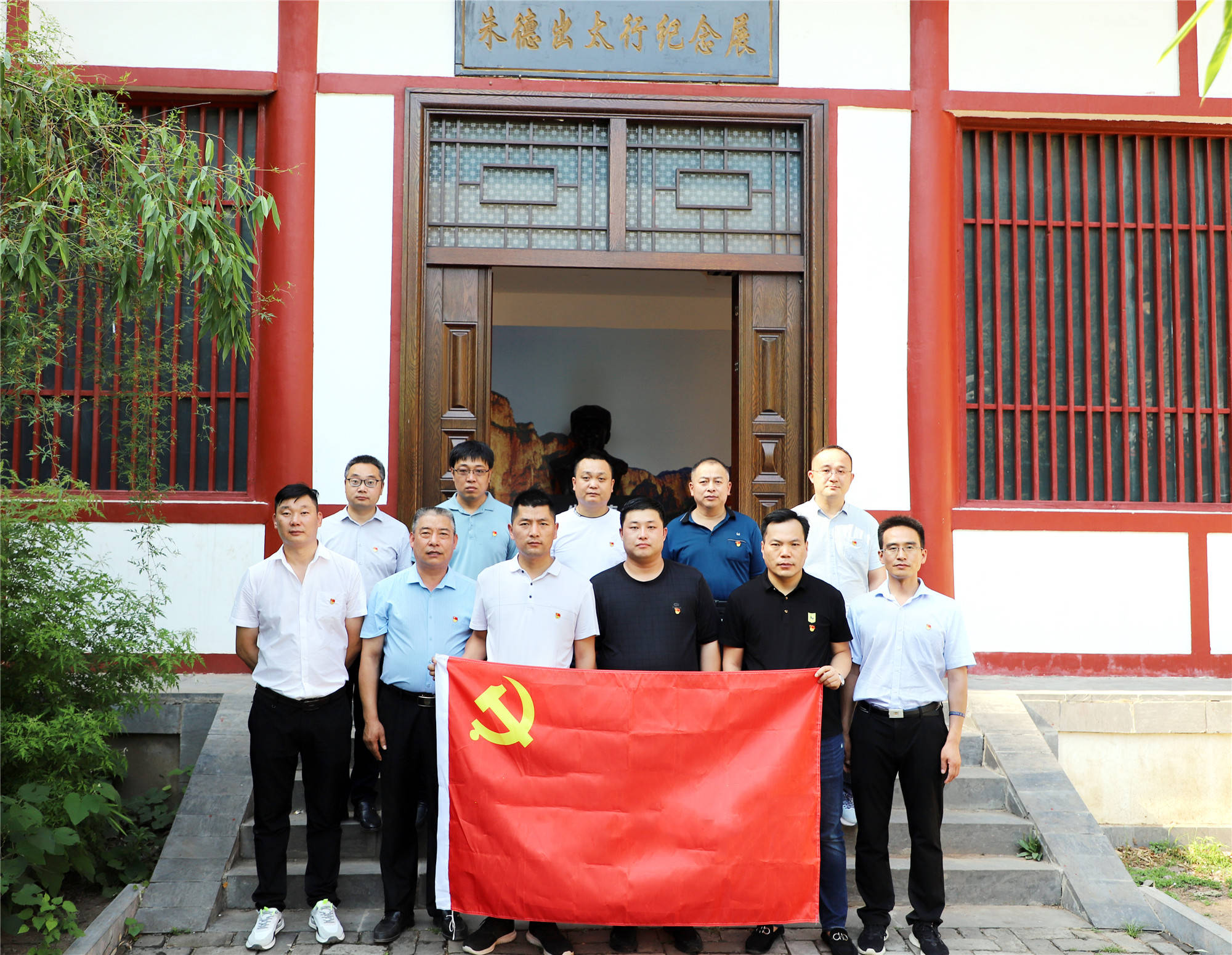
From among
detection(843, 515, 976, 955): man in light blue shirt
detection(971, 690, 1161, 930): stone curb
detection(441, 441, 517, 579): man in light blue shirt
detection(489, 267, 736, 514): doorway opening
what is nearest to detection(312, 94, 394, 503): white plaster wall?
detection(441, 441, 517, 579): man in light blue shirt

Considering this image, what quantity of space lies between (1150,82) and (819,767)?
488cm

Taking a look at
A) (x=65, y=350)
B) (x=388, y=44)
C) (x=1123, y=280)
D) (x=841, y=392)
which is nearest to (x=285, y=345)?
(x=65, y=350)

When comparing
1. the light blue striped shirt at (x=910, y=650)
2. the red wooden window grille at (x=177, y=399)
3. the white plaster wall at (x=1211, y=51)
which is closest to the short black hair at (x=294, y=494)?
the red wooden window grille at (x=177, y=399)

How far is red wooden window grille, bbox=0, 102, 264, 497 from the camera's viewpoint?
19.9 ft

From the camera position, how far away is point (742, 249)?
253 inches

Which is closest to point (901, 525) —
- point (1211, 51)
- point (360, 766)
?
point (360, 766)

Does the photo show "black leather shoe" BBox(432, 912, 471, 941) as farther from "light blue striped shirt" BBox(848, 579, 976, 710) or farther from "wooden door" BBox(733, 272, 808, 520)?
"wooden door" BBox(733, 272, 808, 520)

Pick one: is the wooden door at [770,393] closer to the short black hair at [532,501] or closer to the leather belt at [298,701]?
the short black hair at [532,501]

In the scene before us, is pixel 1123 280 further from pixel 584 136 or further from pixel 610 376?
pixel 610 376

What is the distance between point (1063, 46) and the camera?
6.42 meters

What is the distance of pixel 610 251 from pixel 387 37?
1.77 metres

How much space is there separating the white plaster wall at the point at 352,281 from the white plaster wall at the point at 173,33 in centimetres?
51

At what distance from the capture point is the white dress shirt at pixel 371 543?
496cm

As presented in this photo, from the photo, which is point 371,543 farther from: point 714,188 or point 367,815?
point 714,188
